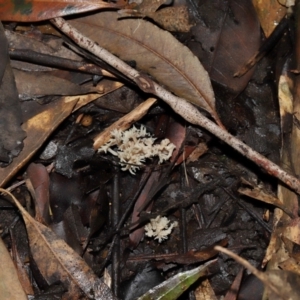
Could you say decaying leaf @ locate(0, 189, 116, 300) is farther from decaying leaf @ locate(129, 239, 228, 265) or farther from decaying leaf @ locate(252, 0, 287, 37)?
decaying leaf @ locate(252, 0, 287, 37)

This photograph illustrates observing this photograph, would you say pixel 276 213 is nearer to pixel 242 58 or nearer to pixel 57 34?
pixel 242 58

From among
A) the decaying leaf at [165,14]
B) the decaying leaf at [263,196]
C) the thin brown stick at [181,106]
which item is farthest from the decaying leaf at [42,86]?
the decaying leaf at [263,196]

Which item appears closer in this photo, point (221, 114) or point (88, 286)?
point (88, 286)

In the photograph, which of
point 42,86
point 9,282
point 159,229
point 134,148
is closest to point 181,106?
point 134,148

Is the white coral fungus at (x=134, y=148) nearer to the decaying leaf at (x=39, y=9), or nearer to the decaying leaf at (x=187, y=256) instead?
the decaying leaf at (x=187, y=256)

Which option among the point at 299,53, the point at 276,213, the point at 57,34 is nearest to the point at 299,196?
the point at 276,213

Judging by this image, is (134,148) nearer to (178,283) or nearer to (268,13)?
(178,283)
